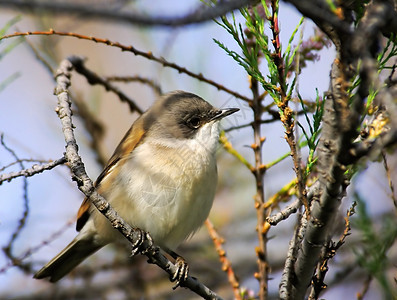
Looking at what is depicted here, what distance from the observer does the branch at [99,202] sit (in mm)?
2486

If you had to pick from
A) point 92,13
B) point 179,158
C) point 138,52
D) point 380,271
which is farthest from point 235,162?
point 92,13

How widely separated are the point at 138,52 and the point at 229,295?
274 cm

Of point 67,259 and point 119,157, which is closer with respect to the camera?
point 119,157

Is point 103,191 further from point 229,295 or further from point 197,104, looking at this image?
point 229,295

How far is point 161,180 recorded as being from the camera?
3.68 metres

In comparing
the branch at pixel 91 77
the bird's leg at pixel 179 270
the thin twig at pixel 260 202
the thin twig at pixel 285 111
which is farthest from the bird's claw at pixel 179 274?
the branch at pixel 91 77

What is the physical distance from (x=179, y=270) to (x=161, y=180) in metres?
0.66

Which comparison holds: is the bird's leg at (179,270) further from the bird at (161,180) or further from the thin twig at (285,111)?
the thin twig at (285,111)

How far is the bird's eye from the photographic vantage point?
435 cm

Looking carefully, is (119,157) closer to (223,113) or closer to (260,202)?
(223,113)

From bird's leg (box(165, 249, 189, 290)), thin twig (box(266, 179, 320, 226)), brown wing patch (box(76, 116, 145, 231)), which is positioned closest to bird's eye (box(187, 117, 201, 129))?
brown wing patch (box(76, 116, 145, 231))

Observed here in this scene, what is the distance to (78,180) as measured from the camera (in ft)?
8.06

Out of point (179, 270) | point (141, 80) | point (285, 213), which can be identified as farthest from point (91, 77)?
point (285, 213)

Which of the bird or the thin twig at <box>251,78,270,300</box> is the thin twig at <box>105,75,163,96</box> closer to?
the bird
